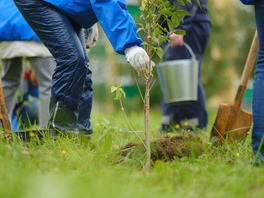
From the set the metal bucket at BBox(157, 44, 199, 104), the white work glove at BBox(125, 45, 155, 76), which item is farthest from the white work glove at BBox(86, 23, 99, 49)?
the white work glove at BBox(125, 45, 155, 76)

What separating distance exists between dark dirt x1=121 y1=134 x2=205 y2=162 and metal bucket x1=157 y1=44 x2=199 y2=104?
0.87m

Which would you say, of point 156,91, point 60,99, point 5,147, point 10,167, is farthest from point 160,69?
point 156,91

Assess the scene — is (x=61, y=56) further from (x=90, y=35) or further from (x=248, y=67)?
(x=248, y=67)

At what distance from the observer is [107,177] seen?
1440 mm

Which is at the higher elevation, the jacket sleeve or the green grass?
the jacket sleeve

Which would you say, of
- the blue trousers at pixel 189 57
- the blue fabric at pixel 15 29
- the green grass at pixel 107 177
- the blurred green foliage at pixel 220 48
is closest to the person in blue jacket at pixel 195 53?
the blue trousers at pixel 189 57

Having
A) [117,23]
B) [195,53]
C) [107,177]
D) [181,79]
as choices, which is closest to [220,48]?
[195,53]

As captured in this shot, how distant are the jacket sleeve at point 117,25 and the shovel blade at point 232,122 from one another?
3.10 feet

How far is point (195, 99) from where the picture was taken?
307cm

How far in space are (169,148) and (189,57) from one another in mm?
1414

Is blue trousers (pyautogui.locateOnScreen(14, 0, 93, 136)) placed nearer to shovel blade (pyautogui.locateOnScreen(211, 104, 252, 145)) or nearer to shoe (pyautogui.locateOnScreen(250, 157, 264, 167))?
shovel blade (pyautogui.locateOnScreen(211, 104, 252, 145))

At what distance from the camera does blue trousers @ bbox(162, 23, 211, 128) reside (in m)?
3.22

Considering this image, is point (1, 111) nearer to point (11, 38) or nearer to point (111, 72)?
point (11, 38)

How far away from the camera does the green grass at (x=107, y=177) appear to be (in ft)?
3.93
